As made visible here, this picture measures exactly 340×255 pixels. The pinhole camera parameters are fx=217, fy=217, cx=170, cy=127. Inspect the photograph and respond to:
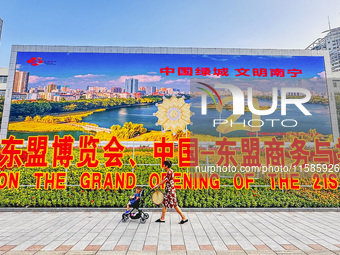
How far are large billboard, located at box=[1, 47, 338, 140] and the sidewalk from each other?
7.88 meters

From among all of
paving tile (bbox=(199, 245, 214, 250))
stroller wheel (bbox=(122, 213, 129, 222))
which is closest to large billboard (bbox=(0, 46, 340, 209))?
stroller wheel (bbox=(122, 213, 129, 222))

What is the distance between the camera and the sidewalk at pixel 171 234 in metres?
3.67

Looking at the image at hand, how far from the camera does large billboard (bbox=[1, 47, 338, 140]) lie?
43.1 feet

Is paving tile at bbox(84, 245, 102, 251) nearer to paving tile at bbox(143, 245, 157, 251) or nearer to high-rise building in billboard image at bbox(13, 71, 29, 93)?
paving tile at bbox(143, 245, 157, 251)

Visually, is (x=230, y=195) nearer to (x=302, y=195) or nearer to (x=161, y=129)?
(x=302, y=195)

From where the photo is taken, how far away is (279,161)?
295 inches

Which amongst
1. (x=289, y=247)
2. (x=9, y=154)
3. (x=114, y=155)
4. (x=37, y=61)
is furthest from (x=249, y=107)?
(x=37, y=61)

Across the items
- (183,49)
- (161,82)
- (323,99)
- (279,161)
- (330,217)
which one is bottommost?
(330,217)

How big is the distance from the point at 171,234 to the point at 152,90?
10821 mm

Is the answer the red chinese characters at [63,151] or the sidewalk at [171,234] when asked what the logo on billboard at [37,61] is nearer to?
the red chinese characters at [63,151]

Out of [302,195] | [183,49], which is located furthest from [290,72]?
[302,195]

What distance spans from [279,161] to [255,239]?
13.4 feet

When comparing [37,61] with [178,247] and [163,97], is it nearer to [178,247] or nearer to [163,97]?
[163,97]

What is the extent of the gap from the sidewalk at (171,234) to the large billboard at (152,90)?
7882 millimetres
